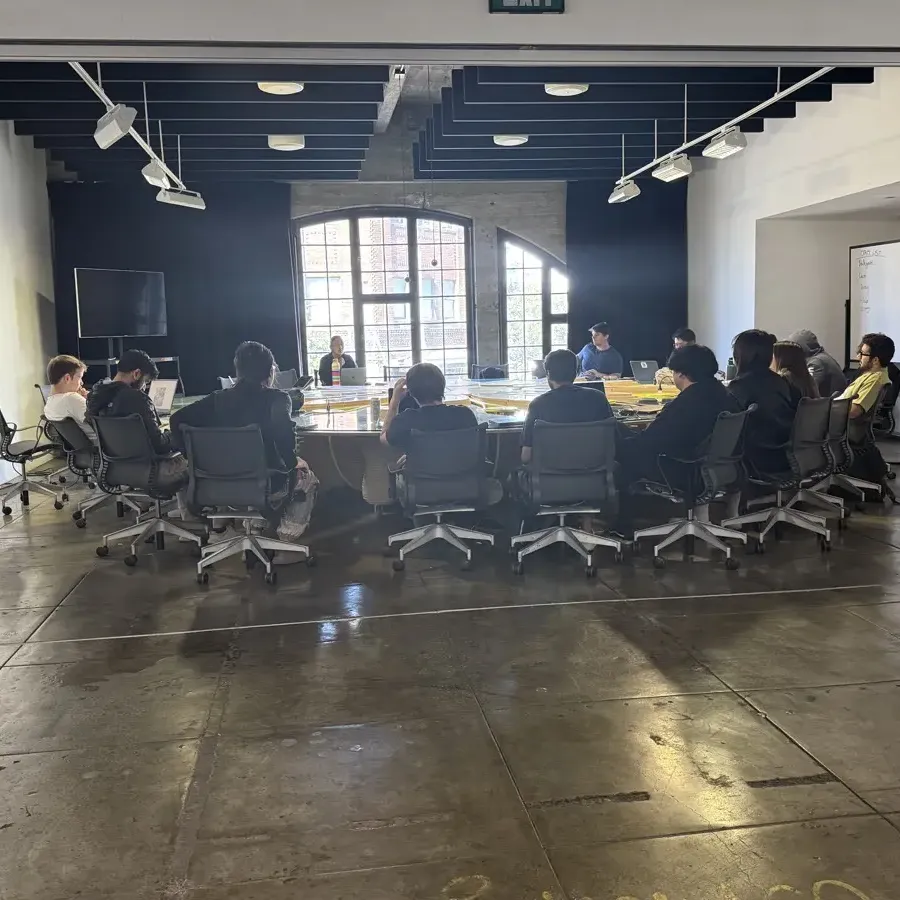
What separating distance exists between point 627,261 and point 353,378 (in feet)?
16.3

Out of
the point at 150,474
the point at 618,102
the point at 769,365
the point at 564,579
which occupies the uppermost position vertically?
the point at 618,102

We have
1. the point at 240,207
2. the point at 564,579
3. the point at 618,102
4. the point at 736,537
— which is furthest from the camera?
the point at 240,207

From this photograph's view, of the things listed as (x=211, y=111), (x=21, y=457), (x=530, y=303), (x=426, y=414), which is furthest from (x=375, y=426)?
(x=530, y=303)

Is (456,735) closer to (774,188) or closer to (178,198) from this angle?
(178,198)

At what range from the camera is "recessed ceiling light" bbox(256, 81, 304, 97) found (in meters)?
6.30

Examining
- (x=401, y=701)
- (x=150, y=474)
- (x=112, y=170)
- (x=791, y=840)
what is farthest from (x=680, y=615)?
(x=112, y=170)

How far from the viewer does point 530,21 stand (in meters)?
3.13

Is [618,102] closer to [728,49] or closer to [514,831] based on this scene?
[728,49]

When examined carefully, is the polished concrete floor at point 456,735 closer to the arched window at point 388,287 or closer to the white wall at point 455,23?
the white wall at point 455,23

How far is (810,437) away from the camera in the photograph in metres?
5.12

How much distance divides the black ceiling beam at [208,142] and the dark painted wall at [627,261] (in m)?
3.76

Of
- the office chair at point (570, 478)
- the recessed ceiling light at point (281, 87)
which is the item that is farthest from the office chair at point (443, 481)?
the recessed ceiling light at point (281, 87)

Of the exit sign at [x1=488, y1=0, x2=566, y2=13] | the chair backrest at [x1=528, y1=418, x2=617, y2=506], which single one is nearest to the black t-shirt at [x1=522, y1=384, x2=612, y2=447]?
the chair backrest at [x1=528, y1=418, x2=617, y2=506]

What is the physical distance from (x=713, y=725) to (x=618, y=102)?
5698 millimetres
